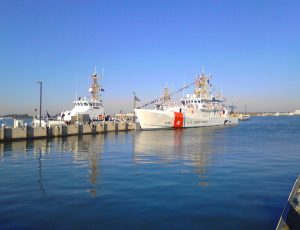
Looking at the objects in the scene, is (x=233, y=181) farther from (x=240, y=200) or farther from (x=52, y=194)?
(x=52, y=194)

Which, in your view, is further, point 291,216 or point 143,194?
point 143,194

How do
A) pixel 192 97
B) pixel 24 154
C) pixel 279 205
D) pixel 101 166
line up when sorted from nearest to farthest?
pixel 279 205 < pixel 101 166 < pixel 24 154 < pixel 192 97

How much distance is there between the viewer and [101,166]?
19859 millimetres

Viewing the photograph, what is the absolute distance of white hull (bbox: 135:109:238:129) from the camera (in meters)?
67.1

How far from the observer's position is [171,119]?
71.5 meters

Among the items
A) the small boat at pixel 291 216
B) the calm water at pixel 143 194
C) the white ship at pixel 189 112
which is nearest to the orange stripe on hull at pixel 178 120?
the white ship at pixel 189 112

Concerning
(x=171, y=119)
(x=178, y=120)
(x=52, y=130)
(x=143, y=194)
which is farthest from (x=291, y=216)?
(x=178, y=120)

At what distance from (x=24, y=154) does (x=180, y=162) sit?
A: 12.2m

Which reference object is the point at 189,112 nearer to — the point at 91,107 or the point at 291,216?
the point at 91,107

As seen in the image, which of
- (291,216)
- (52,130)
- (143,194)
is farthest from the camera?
(52,130)

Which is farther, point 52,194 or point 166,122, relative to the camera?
point 166,122

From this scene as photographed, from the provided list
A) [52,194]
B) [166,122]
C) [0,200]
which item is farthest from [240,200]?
[166,122]

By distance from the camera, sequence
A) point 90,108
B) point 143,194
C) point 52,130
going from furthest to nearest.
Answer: point 90,108, point 52,130, point 143,194

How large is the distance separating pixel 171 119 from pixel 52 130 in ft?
107
